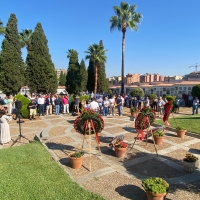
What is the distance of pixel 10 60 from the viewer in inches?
1117

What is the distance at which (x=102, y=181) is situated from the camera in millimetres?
5188

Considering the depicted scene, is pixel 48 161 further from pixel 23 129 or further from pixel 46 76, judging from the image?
pixel 46 76

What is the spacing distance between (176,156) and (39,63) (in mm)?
28982

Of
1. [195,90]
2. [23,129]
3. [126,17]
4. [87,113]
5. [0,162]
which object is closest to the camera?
[0,162]

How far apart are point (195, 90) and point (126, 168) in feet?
72.3

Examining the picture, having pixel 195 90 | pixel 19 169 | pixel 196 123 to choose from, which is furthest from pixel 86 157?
pixel 195 90

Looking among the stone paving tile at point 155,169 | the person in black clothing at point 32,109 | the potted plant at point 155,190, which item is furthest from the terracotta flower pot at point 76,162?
the person in black clothing at point 32,109

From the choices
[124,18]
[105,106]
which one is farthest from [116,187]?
[124,18]

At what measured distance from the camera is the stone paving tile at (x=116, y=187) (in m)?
4.47

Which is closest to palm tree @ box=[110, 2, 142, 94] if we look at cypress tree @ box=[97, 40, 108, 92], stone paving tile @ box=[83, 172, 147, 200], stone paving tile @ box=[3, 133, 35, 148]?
cypress tree @ box=[97, 40, 108, 92]

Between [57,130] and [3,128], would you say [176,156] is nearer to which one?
[57,130]

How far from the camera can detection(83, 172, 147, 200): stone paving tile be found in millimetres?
4473

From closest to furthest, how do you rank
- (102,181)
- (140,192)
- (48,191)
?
1. (48,191)
2. (140,192)
3. (102,181)

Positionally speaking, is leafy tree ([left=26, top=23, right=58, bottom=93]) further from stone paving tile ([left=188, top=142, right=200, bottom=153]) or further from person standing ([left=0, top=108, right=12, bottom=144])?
stone paving tile ([left=188, top=142, right=200, bottom=153])
